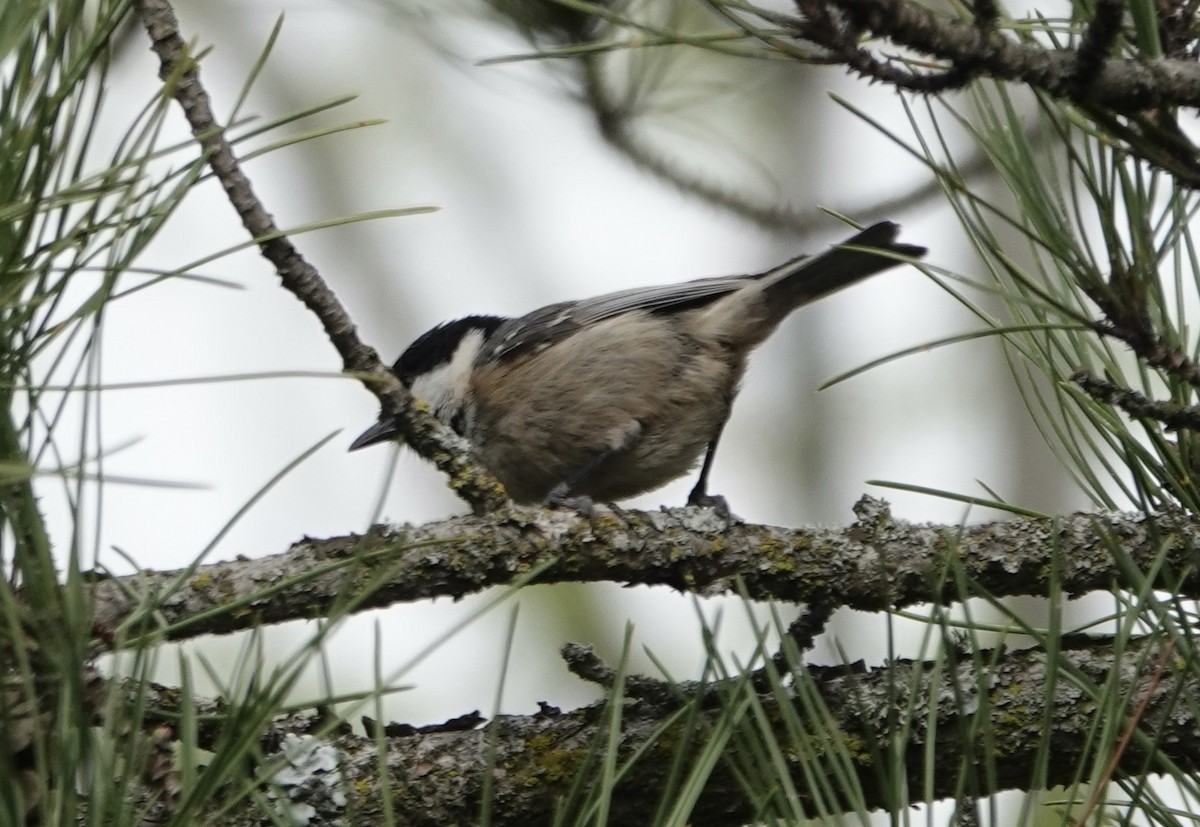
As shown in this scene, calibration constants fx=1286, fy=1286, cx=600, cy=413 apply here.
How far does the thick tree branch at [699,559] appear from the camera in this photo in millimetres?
2123

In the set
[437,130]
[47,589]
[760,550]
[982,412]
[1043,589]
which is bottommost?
[47,589]

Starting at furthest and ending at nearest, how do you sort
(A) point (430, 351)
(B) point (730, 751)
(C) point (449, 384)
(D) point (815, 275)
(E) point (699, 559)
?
1. (A) point (430, 351)
2. (C) point (449, 384)
3. (D) point (815, 275)
4. (E) point (699, 559)
5. (B) point (730, 751)

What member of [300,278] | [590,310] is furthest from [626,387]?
[300,278]

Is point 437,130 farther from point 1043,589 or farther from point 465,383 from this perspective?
point 1043,589

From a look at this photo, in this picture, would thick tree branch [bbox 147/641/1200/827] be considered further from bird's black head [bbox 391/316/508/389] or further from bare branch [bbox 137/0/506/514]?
bird's black head [bbox 391/316/508/389]

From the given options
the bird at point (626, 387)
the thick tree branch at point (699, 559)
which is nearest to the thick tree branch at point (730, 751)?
the thick tree branch at point (699, 559)

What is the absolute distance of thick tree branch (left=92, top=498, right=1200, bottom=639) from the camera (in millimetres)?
2123

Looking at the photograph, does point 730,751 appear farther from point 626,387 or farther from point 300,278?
point 626,387

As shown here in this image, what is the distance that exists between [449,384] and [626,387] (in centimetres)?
68

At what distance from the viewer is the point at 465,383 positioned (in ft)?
13.9

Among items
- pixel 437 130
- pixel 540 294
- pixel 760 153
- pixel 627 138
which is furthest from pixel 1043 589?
pixel 437 130

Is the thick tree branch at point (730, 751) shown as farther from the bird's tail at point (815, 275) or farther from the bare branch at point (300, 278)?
the bird's tail at point (815, 275)

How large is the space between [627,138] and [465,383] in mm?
1133

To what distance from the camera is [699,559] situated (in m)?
2.41
